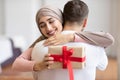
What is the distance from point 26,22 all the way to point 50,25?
3605mm

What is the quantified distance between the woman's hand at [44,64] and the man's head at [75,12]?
0.56 feet

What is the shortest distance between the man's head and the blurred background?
269 centimetres

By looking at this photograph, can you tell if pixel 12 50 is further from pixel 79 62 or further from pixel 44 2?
pixel 79 62

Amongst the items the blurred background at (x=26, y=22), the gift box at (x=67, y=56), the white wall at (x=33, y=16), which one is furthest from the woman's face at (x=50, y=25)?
the white wall at (x=33, y=16)

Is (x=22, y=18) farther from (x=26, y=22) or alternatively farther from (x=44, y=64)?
(x=44, y=64)

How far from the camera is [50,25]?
1084mm

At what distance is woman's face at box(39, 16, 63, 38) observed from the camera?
1078 mm

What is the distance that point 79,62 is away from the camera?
0.99m

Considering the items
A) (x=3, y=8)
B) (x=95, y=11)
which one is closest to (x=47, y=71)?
(x=95, y=11)

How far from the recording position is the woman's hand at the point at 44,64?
3.23ft

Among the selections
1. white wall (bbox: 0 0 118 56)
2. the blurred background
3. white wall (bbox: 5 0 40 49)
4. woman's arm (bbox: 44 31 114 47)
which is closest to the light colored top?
woman's arm (bbox: 44 31 114 47)

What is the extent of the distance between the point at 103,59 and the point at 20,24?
369 centimetres

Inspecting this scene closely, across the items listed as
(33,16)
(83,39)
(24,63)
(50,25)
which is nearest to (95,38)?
(83,39)

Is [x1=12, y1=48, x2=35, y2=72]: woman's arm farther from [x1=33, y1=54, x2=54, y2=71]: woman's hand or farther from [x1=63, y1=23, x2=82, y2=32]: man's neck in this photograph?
[x1=63, y1=23, x2=82, y2=32]: man's neck
